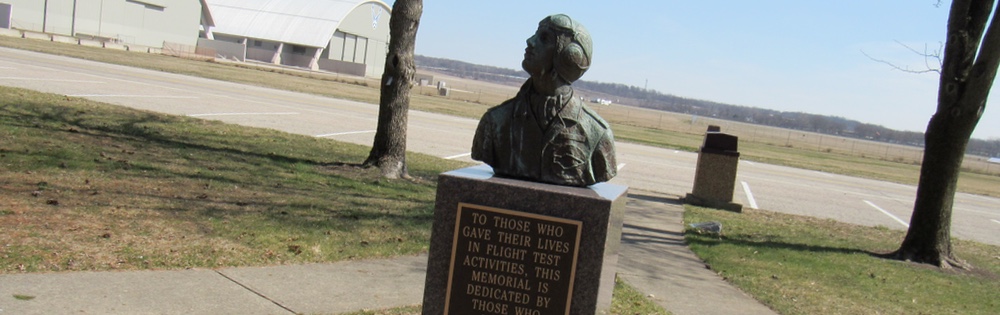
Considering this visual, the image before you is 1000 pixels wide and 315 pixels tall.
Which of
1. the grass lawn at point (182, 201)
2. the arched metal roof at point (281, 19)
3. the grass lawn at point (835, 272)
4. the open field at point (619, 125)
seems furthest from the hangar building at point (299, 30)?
the grass lawn at point (835, 272)

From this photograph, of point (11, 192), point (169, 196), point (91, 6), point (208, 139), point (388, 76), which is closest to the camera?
point (11, 192)

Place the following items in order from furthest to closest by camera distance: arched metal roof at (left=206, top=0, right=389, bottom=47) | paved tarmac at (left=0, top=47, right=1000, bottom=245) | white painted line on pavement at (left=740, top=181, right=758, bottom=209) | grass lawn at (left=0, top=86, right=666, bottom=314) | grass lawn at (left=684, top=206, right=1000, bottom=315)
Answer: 1. arched metal roof at (left=206, top=0, right=389, bottom=47)
2. paved tarmac at (left=0, top=47, right=1000, bottom=245)
3. white painted line on pavement at (left=740, top=181, right=758, bottom=209)
4. grass lawn at (left=684, top=206, right=1000, bottom=315)
5. grass lawn at (left=0, top=86, right=666, bottom=314)

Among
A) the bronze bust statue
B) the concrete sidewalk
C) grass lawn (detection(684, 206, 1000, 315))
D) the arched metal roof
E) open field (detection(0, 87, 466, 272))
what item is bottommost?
the concrete sidewalk

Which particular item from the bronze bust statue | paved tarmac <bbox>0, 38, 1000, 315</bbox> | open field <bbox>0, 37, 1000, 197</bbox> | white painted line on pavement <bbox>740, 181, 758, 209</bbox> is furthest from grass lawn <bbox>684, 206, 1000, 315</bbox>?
open field <bbox>0, 37, 1000, 197</bbox>

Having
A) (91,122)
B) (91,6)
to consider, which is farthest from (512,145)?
(91,6)

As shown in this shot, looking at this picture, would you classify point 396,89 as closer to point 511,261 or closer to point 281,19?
point 511,261

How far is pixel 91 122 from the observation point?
50.0ft

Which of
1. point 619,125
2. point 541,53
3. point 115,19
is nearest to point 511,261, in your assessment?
point 541,53

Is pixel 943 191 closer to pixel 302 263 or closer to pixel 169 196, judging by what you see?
pixel 302 263

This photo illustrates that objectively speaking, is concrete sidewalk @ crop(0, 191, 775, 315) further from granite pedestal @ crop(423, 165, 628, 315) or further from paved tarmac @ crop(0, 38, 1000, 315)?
granite pedestal @ crop(423, 165, 628, 315)

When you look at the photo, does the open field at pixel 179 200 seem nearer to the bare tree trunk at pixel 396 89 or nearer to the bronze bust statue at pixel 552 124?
the bare tree trunk at pixel 396 89

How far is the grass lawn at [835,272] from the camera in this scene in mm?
8648

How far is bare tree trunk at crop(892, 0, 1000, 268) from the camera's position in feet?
36.1

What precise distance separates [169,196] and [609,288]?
5650mm
